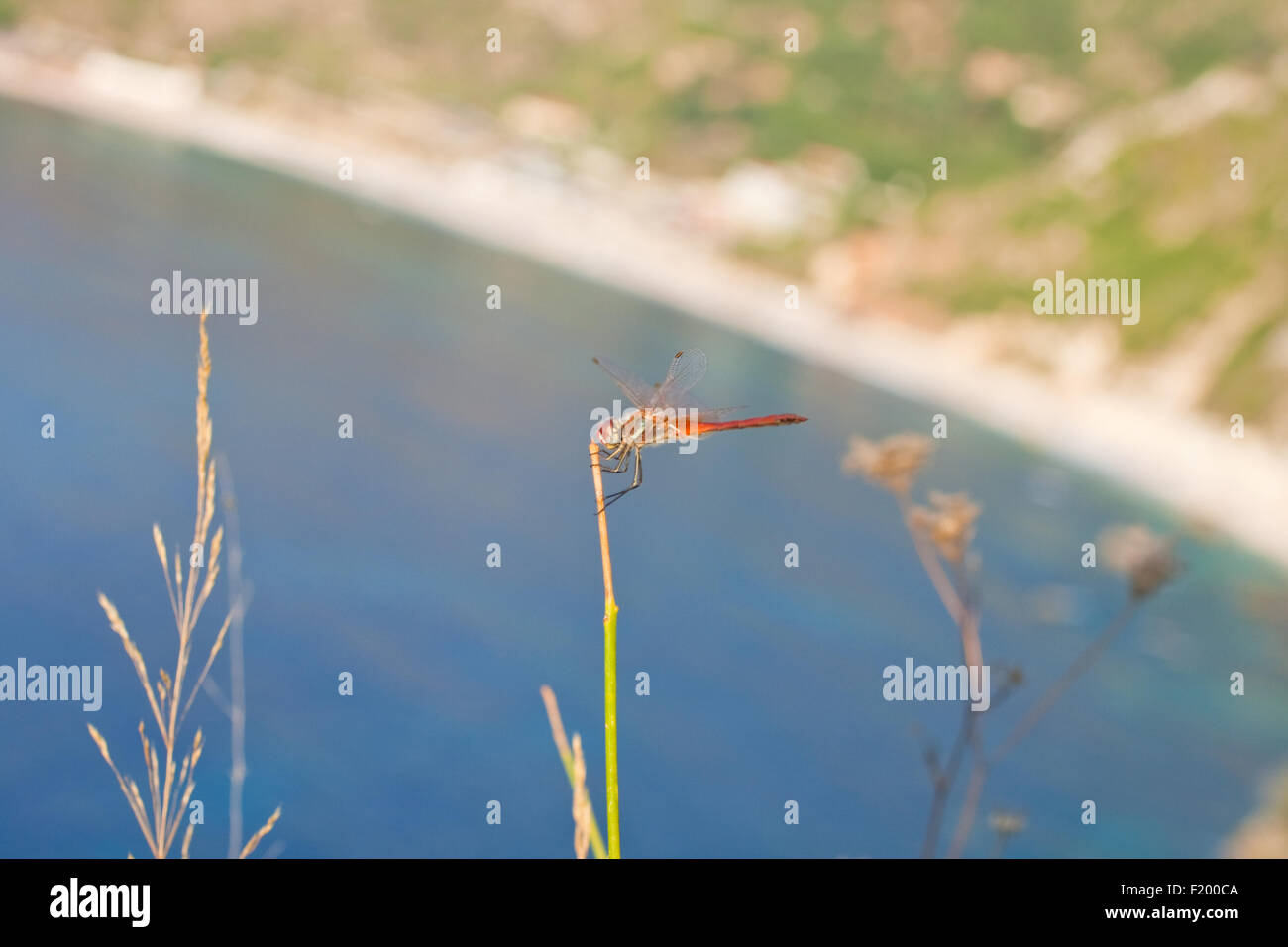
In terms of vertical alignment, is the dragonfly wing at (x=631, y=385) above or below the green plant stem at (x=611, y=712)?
above

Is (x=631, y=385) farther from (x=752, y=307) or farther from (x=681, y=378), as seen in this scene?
(x=752, y=307)

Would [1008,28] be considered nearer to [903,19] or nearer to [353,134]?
[903,19]

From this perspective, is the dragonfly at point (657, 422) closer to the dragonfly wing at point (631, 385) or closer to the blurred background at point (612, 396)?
the dragonfly wing at point (631, 385)

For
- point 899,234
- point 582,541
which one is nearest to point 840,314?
point 899,234

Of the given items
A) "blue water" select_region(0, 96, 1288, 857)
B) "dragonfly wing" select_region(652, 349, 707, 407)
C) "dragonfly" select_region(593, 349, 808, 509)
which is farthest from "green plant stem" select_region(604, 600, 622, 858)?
"blue water" select_region(0, 96, 1288, 857)

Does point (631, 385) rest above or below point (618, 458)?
above

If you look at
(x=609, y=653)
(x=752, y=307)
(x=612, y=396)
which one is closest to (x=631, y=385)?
(x=609, y=653)

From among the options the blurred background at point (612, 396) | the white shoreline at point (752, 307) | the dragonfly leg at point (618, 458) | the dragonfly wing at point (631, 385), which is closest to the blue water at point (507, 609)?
the blurred background at point (612, 396)
